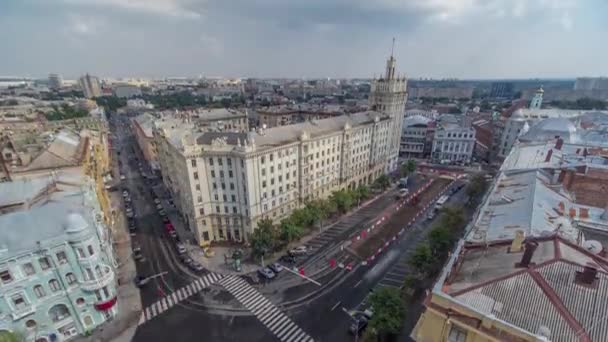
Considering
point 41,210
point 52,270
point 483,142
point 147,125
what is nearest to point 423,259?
point 52,270

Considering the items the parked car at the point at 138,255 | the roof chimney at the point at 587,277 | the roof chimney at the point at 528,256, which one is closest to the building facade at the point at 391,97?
the roof chimney at the point at 528,256

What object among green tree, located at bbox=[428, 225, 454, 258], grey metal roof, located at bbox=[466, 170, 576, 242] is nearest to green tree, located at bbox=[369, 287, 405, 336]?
grey metal roof, located at bbox=[466, 170, 576, 242]

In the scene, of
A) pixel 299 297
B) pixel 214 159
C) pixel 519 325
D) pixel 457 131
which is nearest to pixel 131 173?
pixel 214 159

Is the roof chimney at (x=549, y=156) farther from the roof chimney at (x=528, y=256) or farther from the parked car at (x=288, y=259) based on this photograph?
the parked car at (x=288, y=259)

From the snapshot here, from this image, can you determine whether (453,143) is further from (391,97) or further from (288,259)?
(288,259)

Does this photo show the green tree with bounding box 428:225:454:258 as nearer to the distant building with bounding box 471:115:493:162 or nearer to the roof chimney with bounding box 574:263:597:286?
the roof chimney with bounding box 574:263:597:286

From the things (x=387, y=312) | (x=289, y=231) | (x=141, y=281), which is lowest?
(x=141, y=281)
